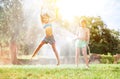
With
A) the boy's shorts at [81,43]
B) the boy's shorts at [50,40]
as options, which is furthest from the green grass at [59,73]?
the boy's shorts at [50,40]

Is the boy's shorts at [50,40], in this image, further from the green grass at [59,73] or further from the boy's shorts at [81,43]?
the green grass at [59,73]

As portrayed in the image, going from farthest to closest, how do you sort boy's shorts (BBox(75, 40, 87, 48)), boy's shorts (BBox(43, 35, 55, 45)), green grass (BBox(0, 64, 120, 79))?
1. boy's shorts (BBox(43, 35, 55, 45))
2. boy's shorts (BBox(75, 40, 87, 48))
3. green grass (BBox(0, 64, 120, 79))

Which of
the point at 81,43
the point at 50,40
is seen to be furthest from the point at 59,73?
the point at 50,40

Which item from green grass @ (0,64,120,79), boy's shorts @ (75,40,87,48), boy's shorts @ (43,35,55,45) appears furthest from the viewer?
boy's shorts @ (43,35,55,45)

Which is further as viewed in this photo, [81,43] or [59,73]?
[81,43]


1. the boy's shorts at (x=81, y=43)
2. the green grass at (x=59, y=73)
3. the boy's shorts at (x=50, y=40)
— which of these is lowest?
the green grass at (x=59, y=73)

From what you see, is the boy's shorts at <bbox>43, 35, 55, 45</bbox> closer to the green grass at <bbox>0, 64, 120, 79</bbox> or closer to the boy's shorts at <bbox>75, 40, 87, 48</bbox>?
the boy's shorts at <bbox>75, 40, 87, 48</bbox>

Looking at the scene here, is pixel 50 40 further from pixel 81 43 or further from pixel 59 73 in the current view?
pixel 59 73

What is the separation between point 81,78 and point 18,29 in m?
7.42

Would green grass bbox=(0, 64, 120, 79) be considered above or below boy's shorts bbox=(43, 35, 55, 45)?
below

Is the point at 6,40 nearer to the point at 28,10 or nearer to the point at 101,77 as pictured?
the point at 28,10

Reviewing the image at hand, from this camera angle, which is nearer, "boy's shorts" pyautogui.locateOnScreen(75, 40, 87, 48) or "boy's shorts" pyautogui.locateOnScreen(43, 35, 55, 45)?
"boy's shorts" pyautogui.locateOnScreen(75, 40, 87, 48)

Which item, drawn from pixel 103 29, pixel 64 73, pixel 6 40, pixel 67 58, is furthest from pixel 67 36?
pixel 103 29

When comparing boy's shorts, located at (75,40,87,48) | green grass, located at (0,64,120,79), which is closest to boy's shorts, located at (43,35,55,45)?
boy's shorts, located at (75,40,87,48)
